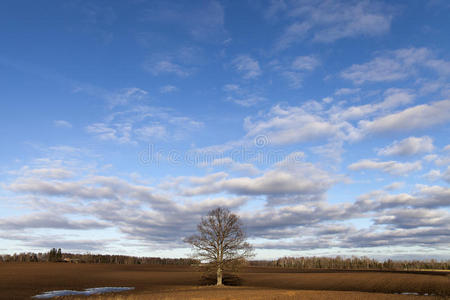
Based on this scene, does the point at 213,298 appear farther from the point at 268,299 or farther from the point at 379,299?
the point at 379,299

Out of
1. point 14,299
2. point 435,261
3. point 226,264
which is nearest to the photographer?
point 14,299

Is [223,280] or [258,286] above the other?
[258,286]

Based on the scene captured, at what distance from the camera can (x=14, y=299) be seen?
132ft

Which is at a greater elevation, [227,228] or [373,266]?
[227,228]

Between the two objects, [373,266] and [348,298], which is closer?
[348,298]

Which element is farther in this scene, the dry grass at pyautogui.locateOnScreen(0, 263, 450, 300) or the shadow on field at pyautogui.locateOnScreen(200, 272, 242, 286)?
the shadow on field at pyautogui.locateOnScreen(200, 272, 242, 286)

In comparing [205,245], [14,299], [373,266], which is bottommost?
[373,266]

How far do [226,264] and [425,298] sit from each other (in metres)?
35.5

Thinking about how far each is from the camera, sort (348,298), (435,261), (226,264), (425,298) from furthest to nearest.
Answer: (435,261) < (226,264) < (348,298) < (425,298)

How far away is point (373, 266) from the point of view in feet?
636

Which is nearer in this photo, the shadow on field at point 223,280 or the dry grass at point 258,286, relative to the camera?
the dry grass at point 258,286

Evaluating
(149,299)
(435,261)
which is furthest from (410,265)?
(149,299)

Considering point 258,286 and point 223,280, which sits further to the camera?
point 223,280

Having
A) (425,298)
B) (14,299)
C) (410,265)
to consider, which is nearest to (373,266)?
(410,265)
